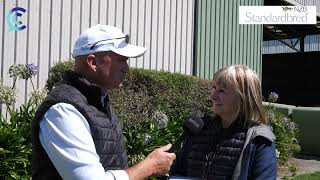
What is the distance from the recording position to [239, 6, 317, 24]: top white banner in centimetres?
1366

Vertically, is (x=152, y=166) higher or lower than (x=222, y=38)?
lower

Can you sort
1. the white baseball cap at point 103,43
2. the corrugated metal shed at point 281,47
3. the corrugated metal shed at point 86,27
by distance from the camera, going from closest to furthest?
1. the white baseball cap at point 103,43
2. the corrugated metal shed at point 86,27
3. the corrugated metal shed at point 281,47

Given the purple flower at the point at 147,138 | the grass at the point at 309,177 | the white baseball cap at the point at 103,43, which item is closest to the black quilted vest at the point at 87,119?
the white baseball cap at the point at 103,43

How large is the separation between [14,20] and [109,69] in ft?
19.2

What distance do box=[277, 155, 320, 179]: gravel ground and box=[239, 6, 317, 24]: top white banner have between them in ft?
12.8

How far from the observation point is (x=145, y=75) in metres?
8.17

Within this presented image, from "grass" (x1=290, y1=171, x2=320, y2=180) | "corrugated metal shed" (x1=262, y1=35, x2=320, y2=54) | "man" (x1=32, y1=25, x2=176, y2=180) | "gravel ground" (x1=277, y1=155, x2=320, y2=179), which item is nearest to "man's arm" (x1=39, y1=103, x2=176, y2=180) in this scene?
"man" (x1=32, y1=25, x2=176, y2=180)

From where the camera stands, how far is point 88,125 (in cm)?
219

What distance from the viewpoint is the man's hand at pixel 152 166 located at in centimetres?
221

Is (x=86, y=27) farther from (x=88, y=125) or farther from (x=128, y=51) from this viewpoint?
(x=88, y=125)

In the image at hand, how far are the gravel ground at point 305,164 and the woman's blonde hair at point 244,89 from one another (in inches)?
257

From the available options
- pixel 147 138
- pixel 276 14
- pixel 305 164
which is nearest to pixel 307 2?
pixel 276 14

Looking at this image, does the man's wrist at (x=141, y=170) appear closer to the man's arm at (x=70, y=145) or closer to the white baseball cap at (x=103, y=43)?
the man's arm at (x=70, y=145)

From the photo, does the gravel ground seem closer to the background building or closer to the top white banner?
the background building
